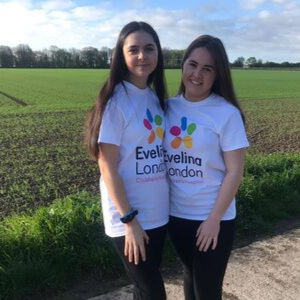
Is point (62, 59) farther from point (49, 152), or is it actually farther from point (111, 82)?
point (111, 82)

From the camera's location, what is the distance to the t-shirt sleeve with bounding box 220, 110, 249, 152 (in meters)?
2.17

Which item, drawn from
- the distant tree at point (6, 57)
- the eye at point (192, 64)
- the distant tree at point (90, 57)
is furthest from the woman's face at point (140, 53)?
the distant tree at point (6, 57)

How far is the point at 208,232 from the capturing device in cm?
220

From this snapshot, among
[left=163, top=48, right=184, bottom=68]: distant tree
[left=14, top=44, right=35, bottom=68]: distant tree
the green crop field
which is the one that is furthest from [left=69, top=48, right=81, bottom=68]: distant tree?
[left=163, top=48, right=184, bottom=68]: distant tree

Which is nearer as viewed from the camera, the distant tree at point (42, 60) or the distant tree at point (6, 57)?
the distant tree at point (6, 57)

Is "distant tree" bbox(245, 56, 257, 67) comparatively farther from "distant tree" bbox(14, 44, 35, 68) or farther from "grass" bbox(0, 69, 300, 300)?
"grass" bbox(0, 69, 300, 300)

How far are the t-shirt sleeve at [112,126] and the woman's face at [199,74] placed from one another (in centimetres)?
45

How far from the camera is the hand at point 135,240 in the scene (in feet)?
6.92

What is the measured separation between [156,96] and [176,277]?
174cm

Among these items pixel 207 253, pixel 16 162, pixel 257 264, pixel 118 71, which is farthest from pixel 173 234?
pixel 16 162

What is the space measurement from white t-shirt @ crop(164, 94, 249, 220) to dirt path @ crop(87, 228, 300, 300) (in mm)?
1119

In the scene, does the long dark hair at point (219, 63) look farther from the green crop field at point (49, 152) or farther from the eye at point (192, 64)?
the green crop field at point (49, 152)

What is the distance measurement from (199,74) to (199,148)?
0.39 meters

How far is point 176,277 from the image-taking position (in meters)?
3.48
